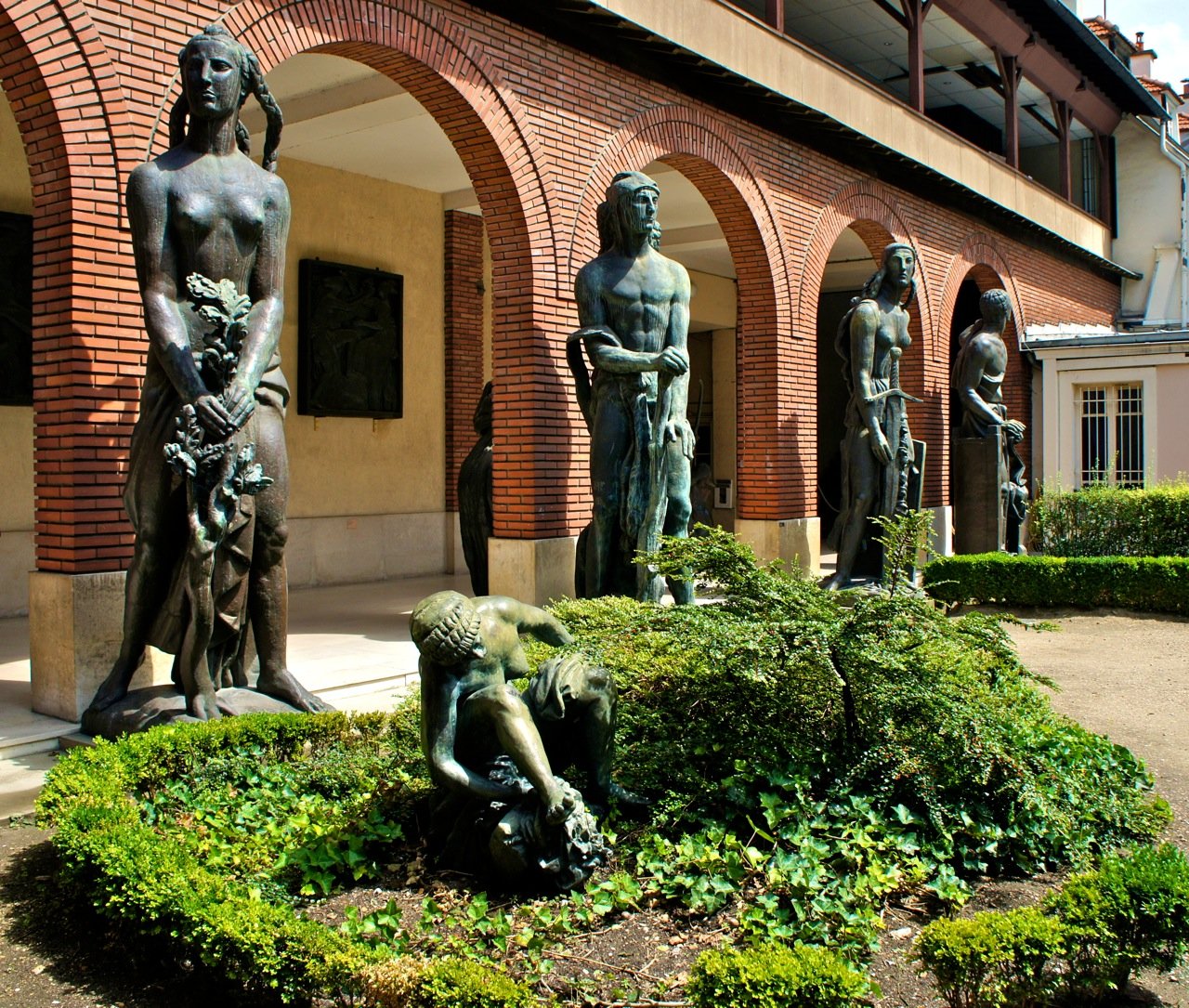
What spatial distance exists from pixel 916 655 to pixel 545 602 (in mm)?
5115

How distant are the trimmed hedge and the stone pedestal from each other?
1.67 m

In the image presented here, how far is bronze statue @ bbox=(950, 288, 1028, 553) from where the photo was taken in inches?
545

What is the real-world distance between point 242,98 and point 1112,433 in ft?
54.7

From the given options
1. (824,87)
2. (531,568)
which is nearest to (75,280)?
(531,568)

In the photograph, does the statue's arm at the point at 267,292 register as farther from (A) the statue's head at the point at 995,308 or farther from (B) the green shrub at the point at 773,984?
(A) the statue's head at the point at 995,308

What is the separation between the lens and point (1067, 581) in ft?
38.9

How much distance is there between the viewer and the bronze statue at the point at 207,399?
520 centimetres

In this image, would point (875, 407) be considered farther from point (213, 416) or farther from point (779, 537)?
point (213, 416)

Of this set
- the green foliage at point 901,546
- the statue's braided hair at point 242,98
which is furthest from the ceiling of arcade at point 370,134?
the green foliage at point 901,546

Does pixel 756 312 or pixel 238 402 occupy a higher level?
pixel 756 312

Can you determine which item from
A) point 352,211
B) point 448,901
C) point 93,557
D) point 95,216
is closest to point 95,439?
point 93,557

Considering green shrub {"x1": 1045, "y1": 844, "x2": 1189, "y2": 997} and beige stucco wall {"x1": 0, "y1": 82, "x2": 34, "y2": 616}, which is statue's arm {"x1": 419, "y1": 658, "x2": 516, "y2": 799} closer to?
green shrub {"x1": 1045, "y1": 844, "x2": 1189, "y2": 997}

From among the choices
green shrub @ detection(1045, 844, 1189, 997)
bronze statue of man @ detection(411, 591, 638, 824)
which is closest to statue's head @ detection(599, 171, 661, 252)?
bronze statue of man @ detection(411, 591, 638, 824)

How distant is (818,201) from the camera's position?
13.3m
